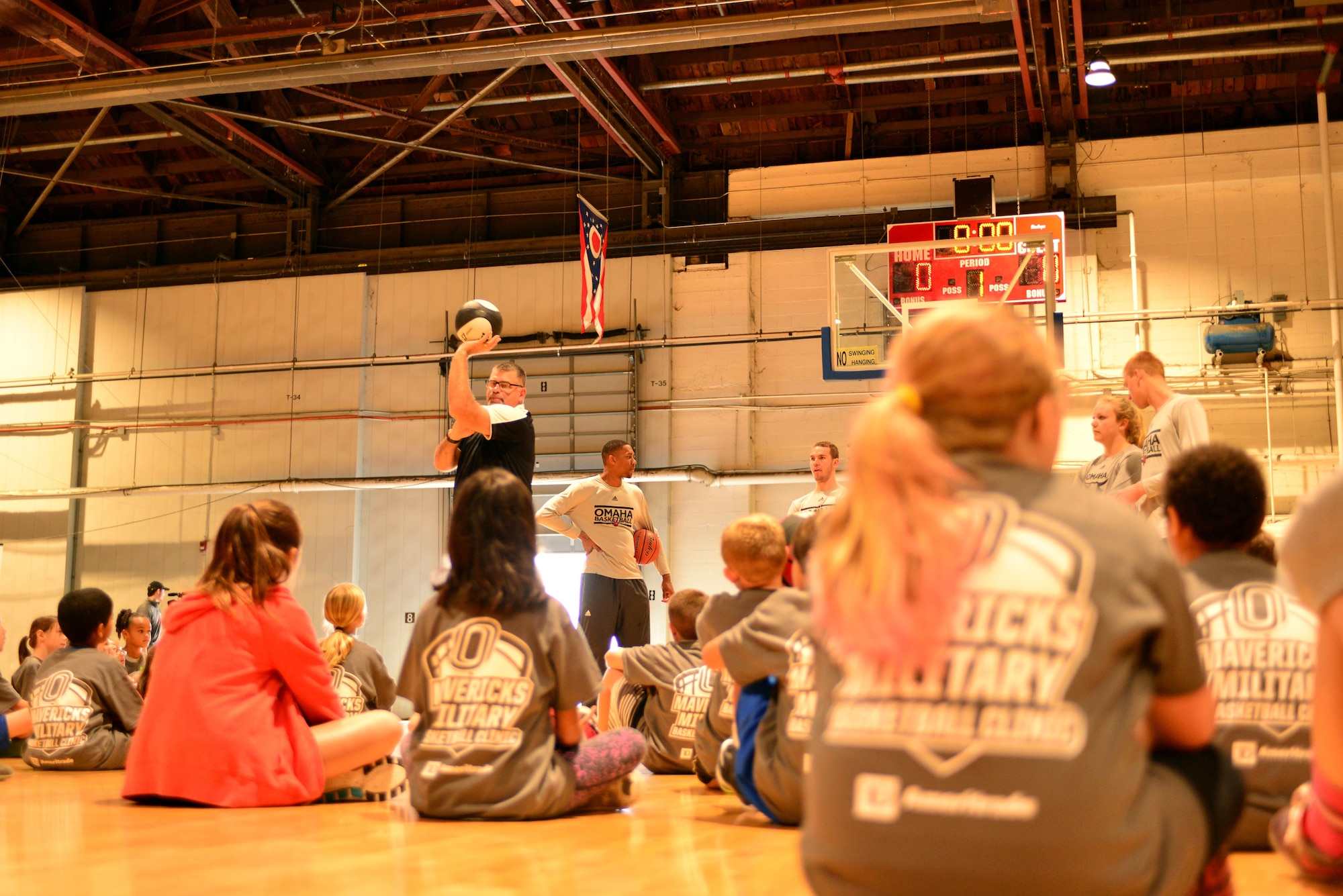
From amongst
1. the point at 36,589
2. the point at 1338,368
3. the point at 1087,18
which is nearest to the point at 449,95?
the point at 1087,18

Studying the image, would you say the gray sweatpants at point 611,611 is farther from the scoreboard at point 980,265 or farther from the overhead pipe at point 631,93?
the overhead pipe at point 631,93

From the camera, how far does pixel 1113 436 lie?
19.0 feet

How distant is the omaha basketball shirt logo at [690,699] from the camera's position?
4.66m

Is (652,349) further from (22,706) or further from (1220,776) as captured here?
(1220,776)

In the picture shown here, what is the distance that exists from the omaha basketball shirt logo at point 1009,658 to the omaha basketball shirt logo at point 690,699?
3.27 meters

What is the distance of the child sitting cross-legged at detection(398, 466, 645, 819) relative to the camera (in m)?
3.11

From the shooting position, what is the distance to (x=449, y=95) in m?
12.8

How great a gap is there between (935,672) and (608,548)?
20.8ft

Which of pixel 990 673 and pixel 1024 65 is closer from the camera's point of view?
pixel 990 673

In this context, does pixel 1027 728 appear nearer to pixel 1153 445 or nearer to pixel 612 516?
pixel 1153 445

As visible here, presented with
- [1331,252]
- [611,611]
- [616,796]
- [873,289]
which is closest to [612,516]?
[611,611]

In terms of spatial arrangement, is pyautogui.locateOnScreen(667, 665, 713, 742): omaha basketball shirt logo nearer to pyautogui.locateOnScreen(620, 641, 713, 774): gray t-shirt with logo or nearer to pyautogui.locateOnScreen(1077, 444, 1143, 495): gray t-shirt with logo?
pyautogui.locateOnScreen(620, 641, 713, 774): gray t-shirt with logo

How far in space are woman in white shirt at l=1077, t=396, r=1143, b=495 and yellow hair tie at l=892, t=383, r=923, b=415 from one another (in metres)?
4.52

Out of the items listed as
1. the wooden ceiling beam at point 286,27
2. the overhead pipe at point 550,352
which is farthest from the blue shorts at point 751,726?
the overhead pipe at point 550,352
